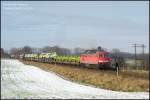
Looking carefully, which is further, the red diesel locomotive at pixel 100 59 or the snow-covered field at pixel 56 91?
the red diesel locomotive at pixel 100 59

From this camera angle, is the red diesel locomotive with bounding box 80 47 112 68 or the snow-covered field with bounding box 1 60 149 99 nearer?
the snow-covered field with bounding box 1 60 149 99

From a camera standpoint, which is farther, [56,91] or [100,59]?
[100,59]

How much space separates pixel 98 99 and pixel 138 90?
663 cm

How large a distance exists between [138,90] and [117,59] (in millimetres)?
31229

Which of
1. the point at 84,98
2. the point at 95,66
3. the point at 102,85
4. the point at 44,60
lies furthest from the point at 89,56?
the point at 44,60

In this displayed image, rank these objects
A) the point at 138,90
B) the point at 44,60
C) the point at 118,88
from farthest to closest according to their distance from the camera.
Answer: the point at 44,60 < the point at 118,88 < the point at 138,90

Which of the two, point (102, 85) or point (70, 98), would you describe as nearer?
point (70, 98)

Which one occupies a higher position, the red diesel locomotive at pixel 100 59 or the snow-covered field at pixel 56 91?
the red diesel locomotive at pixel 100 59

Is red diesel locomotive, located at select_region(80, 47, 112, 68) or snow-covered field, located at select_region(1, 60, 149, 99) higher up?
red diesel locomotive, located at select_region(80, 47, 112, 68)

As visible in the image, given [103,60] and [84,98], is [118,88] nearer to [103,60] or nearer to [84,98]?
[84,98]

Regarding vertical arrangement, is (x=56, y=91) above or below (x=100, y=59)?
below

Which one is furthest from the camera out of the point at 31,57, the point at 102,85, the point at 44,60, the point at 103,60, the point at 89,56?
the point at 31,57

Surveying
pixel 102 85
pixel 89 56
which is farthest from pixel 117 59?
pixel 102 85

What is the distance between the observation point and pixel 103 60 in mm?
53250
